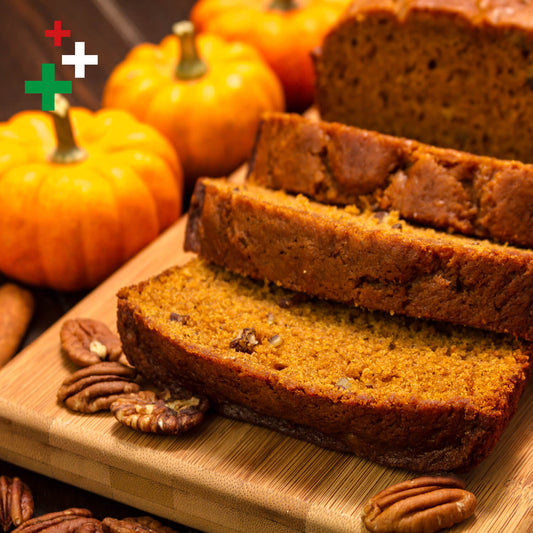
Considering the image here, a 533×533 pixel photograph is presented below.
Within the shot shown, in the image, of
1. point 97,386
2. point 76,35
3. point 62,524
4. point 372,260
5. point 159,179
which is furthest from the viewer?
point 76,35

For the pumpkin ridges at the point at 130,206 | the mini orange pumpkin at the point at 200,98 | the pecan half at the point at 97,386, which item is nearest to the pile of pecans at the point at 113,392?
the pecan half at the point at 97,386

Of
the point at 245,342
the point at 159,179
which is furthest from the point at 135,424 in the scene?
the point at 159,179

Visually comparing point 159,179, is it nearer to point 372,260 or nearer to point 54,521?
point 372,260

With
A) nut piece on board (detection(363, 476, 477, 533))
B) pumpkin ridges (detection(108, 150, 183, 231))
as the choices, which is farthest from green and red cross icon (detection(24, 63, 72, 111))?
nut piece on board (detection(363, 476, 477, 533))

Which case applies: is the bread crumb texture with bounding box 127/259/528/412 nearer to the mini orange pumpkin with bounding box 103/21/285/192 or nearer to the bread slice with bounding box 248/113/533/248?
the bread slice with bounding box 248/113/533/248

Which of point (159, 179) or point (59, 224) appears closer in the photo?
point (59, 224)

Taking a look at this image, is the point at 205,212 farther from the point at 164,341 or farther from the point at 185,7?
the point at 185,7
